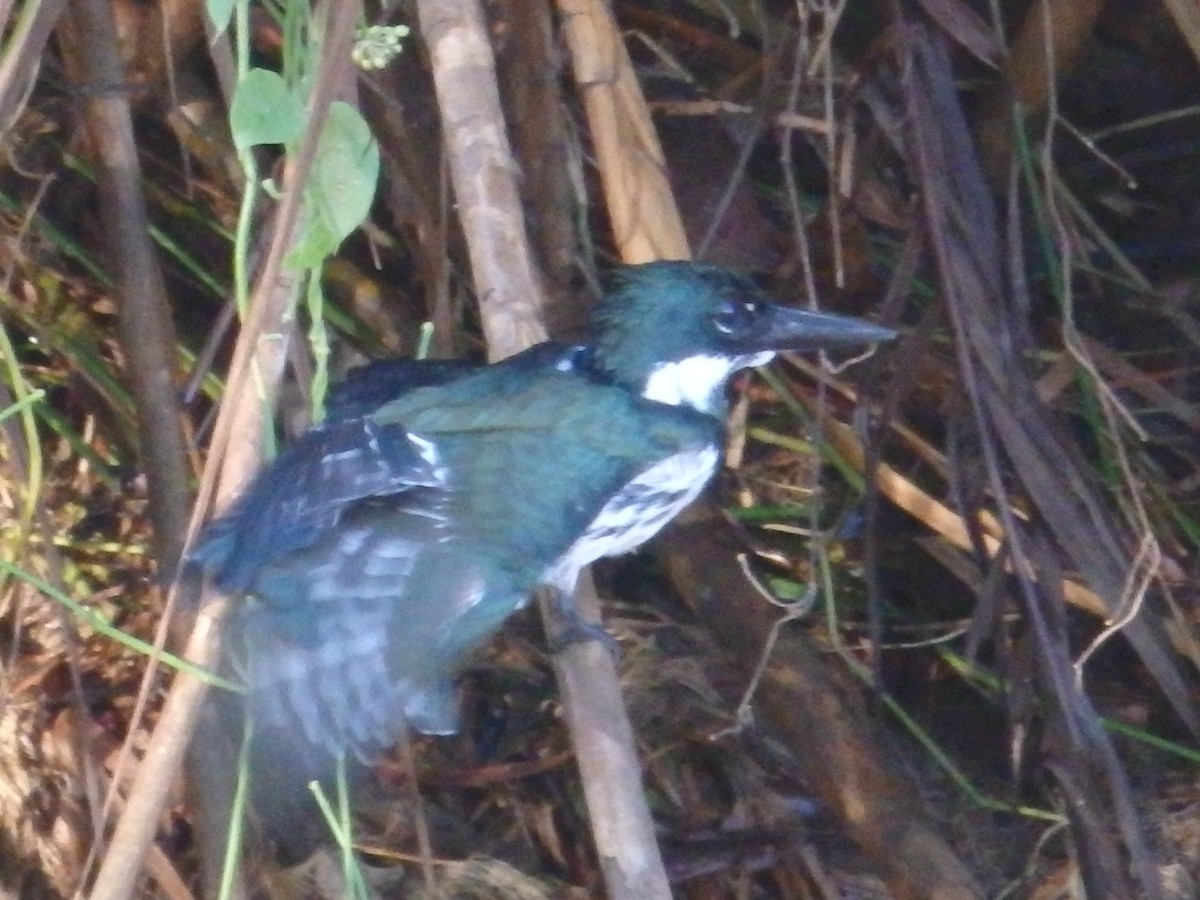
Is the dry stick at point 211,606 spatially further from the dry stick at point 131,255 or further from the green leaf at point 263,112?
the dry stick at point 131,255

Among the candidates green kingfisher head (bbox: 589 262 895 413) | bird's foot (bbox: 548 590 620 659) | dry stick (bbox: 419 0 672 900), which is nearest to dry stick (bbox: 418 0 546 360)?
dry stick (bbox: 419 0 672 900)

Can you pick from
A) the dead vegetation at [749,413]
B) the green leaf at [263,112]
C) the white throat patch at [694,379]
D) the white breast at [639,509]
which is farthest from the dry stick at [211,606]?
the white throat patch at [694,379]

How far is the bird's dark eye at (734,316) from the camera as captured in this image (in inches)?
57.1

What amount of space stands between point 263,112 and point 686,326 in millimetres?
472

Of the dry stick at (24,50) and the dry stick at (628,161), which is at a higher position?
the dry stick at (24,50)

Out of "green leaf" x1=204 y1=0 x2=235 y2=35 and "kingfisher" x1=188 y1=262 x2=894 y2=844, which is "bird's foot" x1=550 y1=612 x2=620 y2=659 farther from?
"green leaf" x1=204 y1=0 x2=235 y2=35

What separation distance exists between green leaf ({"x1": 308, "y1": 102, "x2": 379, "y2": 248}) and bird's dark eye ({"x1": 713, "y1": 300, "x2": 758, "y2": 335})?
1.33 feet

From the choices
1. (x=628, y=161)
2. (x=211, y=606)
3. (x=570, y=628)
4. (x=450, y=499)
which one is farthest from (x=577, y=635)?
(x=628, y=161)

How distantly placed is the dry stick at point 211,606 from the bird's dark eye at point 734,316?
17.0 inches

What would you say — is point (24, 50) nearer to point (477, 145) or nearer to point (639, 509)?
point (477, 145)

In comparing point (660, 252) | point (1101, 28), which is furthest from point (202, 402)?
point (1101, 28)

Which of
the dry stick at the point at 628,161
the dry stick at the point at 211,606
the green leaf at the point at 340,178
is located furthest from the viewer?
the dry stick at the point at 628,161

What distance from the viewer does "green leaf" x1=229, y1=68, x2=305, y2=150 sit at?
106 centimetres

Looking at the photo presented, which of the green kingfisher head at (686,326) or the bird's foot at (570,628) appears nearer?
the bird's foot at (570,628)
